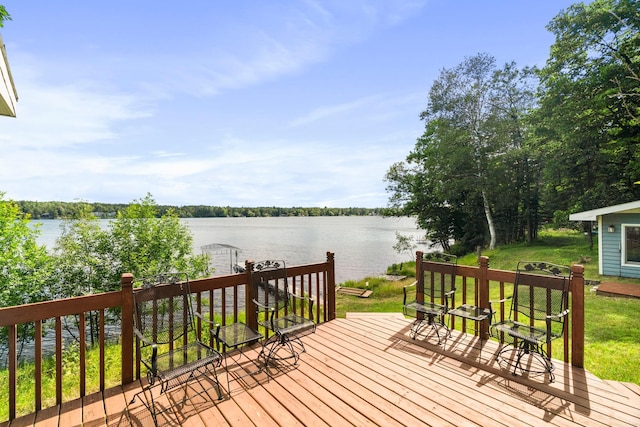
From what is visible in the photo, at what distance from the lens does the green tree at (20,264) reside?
7.93m

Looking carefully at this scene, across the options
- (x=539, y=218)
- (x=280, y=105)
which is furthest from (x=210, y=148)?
(x=539, y=218)

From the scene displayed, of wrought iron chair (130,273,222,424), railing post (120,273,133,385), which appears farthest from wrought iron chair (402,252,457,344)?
railing post (120,273,133,385)

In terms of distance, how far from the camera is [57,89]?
25.5 ft

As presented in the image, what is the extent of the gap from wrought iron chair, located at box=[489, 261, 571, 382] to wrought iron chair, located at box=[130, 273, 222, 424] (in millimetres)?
2920

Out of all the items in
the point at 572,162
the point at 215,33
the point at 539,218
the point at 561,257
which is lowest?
the point at 561,257

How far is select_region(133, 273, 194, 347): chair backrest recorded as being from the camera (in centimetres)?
288

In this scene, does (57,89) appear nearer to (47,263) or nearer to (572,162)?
(47,263)

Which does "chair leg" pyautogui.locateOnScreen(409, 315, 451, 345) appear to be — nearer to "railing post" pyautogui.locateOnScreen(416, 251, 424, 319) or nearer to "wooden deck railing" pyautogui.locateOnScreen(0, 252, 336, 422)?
"railing post" pyautogui.locateOnScreen(416, 251, 424, 319)

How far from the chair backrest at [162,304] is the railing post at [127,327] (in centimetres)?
7

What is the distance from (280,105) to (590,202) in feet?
47.3

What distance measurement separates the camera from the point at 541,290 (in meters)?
3.34

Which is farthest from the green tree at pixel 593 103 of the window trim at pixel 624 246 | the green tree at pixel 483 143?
the window trim at pixel 624 246

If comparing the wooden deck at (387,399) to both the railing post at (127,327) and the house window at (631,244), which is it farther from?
the house window at (631,244)

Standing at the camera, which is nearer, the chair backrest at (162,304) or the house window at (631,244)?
the chair backrest at (162,304)
